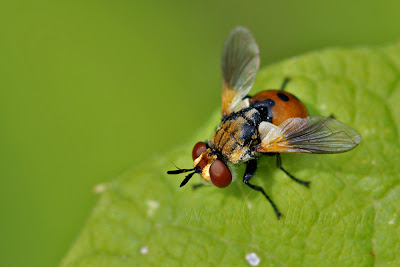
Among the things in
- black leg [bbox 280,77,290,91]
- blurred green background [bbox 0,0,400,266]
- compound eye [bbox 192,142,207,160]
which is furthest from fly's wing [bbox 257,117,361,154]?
blurred green background [bbox 0,0,400,266]

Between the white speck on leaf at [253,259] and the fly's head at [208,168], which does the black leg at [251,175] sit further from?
the white speck on leaf at [253,259]

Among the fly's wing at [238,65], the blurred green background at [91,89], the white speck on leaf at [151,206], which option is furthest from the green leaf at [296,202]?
the blurred green background at [91,89]

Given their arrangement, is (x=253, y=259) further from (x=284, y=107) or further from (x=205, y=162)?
(x=284, y=107)

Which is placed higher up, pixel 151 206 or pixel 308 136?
pixel 308 136

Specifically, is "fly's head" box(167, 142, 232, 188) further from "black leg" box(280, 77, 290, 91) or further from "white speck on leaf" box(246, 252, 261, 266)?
"black leg" box(280, 77, 290, 91)

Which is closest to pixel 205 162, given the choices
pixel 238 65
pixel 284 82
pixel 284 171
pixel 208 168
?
pixel 208 168
